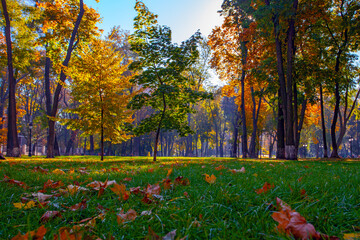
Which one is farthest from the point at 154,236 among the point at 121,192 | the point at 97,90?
the point at 97,90

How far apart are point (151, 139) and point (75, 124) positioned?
3033 cm

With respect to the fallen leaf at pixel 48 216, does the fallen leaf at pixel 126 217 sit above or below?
above

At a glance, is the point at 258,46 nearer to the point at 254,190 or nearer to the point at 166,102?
the point at 166,102

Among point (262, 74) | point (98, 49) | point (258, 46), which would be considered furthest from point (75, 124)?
point (258, 46)

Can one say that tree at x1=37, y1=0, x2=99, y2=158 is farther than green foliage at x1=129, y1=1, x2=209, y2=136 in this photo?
Yes

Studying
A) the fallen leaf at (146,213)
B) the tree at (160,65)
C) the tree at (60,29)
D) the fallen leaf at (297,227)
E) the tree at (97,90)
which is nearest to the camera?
the fallen leaf at (297,227)

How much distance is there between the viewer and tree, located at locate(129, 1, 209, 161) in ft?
36.8

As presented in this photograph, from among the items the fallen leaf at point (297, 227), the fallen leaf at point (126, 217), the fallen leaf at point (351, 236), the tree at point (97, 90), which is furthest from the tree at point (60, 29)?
the fallen leaf at point (351, 236)

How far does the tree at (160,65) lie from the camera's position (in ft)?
36.8

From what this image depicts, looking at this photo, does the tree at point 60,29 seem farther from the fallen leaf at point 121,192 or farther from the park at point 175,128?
the fallen leaf at point 121,192

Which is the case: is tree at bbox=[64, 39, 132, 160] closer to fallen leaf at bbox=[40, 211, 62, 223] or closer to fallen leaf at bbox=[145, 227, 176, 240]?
fallen leaf at bbox=[40, 211, 62, 223]

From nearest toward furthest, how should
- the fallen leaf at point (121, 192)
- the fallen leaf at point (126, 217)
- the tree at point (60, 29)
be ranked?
1. the fallen leaf at point (126, 217)
2. the fallen leaf at point (121, 192)
3. the tree at point (60, 29)

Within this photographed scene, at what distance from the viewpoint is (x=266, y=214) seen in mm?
1568

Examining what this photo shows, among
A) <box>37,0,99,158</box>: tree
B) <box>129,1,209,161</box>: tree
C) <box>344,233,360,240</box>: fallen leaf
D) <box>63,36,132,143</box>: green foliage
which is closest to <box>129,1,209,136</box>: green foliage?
<box>129,1,209,161</box>: tree
